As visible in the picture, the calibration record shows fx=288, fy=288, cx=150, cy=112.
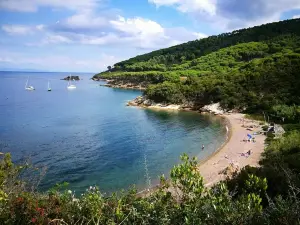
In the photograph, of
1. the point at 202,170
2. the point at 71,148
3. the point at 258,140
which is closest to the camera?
the point at 202,170

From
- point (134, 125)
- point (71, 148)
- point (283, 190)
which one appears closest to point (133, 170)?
point (71, 148)

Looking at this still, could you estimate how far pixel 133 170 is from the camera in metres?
34.5

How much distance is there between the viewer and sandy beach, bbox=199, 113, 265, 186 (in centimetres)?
3234

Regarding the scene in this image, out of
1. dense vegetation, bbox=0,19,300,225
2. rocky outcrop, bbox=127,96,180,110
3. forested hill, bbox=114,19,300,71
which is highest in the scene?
forested hill, bbox=114,19,300,71

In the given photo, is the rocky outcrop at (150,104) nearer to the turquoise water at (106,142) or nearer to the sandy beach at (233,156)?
the turquoise water at (106,142)

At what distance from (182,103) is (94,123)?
1181 inches

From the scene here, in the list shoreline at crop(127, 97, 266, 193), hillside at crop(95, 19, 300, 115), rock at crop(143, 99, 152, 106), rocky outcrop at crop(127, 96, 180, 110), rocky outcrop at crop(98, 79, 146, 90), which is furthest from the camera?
rocky outcrop at crop(98, 79, 146, 90)

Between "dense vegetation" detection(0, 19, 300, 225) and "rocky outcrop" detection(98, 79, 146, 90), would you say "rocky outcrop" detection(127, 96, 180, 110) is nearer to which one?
"dense vegetation" detection(0, 19, 300, 225)

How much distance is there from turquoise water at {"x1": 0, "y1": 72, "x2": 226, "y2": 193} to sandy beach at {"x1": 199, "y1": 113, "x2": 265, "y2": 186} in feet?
6.92

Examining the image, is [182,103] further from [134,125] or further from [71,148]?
[71,148]

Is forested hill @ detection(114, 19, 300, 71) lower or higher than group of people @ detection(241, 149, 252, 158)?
higher

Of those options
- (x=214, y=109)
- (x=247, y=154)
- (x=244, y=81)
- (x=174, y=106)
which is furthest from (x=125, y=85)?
(x=247, y=154)

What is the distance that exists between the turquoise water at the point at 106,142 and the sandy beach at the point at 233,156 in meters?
2.11

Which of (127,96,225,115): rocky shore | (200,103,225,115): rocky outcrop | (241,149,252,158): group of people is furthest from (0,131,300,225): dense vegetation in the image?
(127,96,225,115): rocky shore
